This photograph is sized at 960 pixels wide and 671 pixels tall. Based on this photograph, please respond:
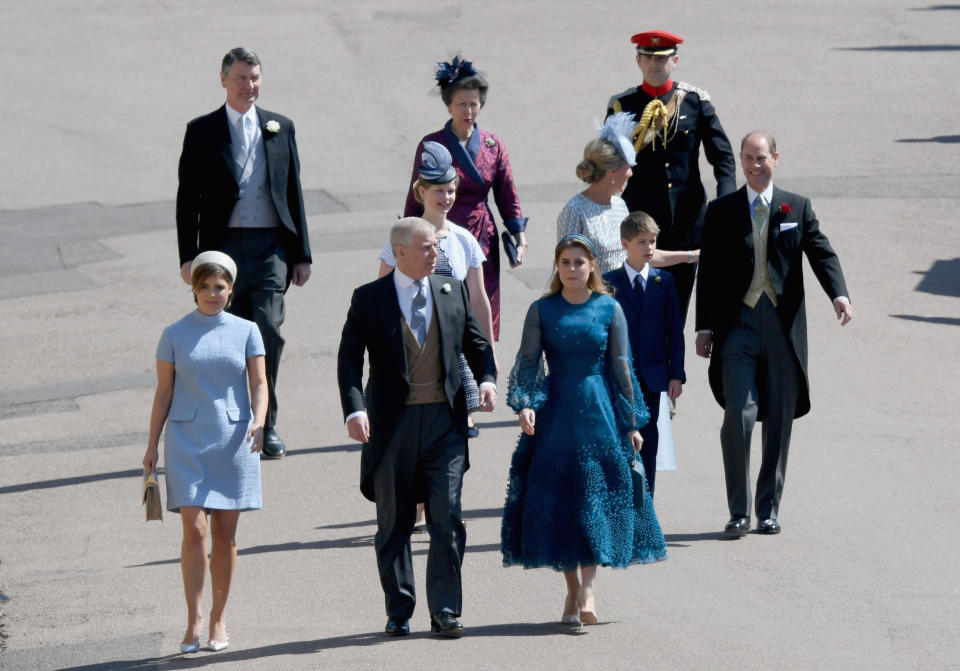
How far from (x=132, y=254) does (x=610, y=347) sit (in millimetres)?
10192

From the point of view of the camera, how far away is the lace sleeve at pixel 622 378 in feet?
24.7

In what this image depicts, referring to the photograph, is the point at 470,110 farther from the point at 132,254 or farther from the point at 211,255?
the point at 132,254

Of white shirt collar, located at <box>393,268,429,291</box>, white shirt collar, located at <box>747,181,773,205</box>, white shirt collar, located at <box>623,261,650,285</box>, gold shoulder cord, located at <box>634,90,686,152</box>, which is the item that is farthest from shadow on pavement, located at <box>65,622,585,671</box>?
gold shoulder cord, located at <box>634,90,686,152</box>

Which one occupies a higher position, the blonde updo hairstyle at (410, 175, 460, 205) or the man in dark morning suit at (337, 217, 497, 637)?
the blonde updo hairstyle at (410, 175, 460, 205)

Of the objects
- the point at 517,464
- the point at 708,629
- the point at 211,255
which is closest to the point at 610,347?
the point at 517,464

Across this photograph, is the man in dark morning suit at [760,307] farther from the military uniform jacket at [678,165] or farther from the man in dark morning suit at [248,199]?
the man in dark morning suit at [248,199]

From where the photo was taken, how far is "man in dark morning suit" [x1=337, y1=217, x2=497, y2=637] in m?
7.29

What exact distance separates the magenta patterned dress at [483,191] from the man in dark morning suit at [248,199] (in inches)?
40.4

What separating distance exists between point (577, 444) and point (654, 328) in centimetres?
130

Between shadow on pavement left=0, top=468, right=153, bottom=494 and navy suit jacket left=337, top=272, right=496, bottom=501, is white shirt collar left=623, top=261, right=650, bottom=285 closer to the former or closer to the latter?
navy suit jacket left=337, top=272, right=496, bottom=501

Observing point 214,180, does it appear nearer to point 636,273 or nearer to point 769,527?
point 636,273

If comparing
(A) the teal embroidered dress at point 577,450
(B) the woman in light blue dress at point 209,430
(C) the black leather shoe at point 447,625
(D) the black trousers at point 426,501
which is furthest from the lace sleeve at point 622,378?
(B) the woman in light blue dress at point 209,430

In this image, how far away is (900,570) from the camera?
805cm

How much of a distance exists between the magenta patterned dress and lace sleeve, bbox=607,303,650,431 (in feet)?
7.13
